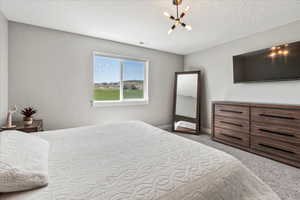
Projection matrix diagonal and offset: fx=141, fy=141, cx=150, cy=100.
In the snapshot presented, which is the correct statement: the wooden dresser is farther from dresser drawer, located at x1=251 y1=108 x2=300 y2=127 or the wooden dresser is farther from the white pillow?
the white pillow

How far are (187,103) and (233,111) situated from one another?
1.26 meters

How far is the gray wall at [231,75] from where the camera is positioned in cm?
243

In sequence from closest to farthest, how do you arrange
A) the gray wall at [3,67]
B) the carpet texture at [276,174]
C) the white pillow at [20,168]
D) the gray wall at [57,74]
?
the white pillow at [20,168] → the carpet texture at [276,174] → the gray wall at [3,67] → the gray wall at [57,74]

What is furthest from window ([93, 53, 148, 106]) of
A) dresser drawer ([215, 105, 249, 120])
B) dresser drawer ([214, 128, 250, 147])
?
dresser drawer ([214, 128, 250, 147])

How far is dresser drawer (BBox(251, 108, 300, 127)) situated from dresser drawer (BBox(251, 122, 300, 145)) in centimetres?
7

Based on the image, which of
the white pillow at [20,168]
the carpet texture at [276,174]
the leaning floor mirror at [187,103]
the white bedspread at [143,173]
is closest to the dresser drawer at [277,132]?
the carpet texture at [276,174]

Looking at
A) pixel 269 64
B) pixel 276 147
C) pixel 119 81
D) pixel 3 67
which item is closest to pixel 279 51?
pixel 269 64

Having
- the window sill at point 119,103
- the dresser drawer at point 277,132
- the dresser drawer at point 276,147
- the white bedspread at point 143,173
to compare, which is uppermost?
the window sill at point 119,103

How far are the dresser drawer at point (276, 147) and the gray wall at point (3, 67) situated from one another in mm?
4093

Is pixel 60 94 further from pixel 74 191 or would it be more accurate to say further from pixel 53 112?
pixel 74 191

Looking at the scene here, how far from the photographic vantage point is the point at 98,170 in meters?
0.86

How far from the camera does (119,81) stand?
11.4ft

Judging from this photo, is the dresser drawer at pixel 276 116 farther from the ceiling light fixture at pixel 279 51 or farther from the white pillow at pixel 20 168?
the white pillow at pixel 20 168

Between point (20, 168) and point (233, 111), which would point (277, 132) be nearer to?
point (233, 111)
